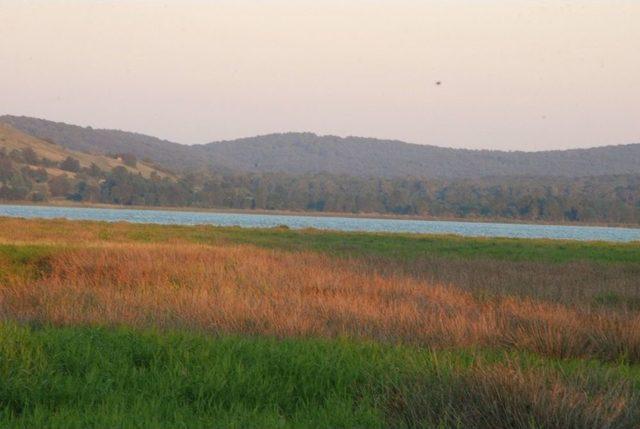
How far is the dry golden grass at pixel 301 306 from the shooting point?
464 inches

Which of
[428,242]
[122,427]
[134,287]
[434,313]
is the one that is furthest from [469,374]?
[428,242]

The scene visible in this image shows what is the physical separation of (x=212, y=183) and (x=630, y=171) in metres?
80.4

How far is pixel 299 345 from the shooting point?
401 inches

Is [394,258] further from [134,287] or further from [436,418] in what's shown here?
[436,418]

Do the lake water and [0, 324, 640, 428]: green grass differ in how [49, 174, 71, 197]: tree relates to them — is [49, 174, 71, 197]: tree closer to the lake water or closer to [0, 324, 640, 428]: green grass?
the lake water

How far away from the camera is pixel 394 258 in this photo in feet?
88.7

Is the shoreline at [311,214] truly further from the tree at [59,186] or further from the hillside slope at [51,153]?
the hillside slope at [51,153]

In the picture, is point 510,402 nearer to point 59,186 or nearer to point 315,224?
point 315,224

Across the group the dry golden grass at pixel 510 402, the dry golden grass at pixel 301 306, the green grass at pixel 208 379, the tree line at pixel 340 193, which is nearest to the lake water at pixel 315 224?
the tree line at pixel 340 193

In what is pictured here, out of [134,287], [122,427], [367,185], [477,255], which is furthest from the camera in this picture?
[367,185]

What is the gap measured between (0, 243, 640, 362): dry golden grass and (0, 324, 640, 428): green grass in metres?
1.43

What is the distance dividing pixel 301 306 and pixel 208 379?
549 centimetres

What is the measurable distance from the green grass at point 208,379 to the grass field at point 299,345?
21 millimetres

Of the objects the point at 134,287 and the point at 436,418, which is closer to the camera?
the point at 436,418
